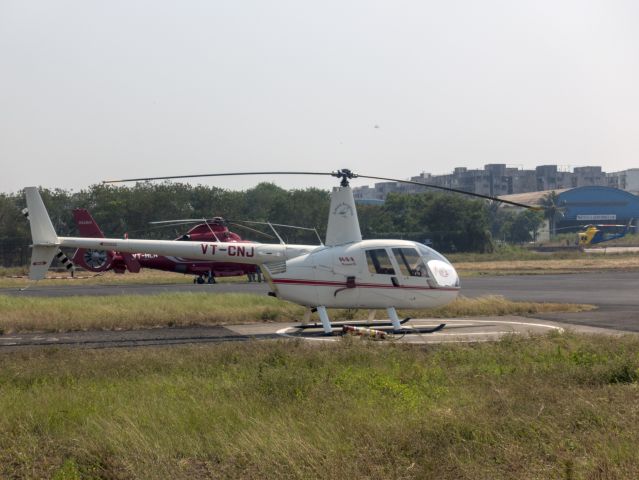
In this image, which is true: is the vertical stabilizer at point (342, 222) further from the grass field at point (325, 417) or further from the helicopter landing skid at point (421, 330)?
the grass field at point (325, 417)

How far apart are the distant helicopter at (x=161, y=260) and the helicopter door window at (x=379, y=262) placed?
1440 cm

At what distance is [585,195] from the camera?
159375 mm

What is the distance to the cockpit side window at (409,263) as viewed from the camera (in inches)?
786

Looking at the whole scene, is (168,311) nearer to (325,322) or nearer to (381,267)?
(325,322)

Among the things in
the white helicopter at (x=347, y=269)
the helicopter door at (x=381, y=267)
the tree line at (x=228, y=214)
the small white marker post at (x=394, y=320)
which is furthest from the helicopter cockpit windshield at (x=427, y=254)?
the tree line at (x=228, y=214)

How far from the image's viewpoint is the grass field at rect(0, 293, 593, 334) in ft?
70.4

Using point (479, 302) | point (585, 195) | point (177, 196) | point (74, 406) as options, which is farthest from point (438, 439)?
point (585, 195)

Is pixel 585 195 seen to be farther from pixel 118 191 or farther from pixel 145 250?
pixel 145 250

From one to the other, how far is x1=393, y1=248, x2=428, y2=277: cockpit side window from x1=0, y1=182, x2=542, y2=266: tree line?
162 feet

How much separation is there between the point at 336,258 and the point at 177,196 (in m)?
56.7

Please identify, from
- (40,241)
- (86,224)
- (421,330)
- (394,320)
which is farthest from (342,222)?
(86,224)

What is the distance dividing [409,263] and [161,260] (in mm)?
23116

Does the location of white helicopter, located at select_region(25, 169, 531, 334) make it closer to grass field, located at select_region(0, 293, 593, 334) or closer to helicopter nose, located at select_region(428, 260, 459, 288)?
helicopter nose, located at select_region(428, 260, 459, 288)

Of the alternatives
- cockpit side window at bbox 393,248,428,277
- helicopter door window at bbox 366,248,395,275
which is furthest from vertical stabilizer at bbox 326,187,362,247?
cockpit side window at bbox 393,248,428,277
